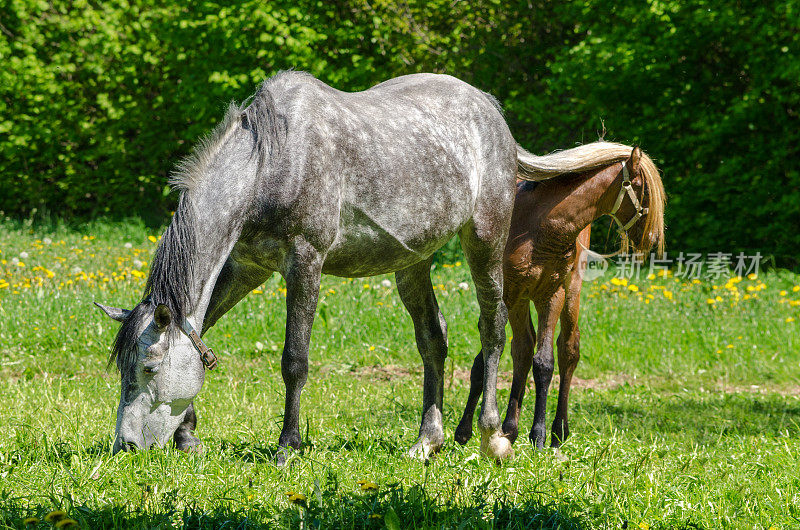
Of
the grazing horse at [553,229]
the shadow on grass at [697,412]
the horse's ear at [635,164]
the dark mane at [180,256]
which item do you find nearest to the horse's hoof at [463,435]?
the grazing horse at [553,229]

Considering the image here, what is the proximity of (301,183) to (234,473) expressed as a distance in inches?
49.8

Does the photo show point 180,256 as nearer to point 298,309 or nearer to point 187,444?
point 298,309

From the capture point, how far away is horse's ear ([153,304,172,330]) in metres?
3.33

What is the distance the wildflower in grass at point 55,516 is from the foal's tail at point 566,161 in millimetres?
3154

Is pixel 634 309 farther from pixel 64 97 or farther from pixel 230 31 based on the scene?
pixel 64 97

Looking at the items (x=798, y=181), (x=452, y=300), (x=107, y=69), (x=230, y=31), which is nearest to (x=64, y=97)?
(x=107, y=69)

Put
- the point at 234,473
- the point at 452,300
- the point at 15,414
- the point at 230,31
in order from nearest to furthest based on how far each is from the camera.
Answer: the point at 234,473 < the point at 15,414 < the point at 452,300 < the point at 230,31

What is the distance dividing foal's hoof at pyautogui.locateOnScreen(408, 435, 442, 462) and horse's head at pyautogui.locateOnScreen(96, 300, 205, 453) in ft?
3.88

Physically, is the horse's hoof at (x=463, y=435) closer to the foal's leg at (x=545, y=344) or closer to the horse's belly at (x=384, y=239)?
the foal's leg at (x=545, y=344)

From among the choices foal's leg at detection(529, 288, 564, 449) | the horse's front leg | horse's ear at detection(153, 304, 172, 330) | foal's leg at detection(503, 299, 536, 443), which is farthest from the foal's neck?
horse's ear at detection(153, 304, 172, 330)

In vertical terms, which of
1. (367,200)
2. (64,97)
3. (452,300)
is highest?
(64,97)

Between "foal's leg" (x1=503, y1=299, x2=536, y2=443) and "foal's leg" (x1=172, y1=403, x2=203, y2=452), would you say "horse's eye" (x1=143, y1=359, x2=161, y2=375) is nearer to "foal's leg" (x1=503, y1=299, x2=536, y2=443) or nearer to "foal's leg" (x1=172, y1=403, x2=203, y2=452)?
"foal's leg" (x1=172, y1=403, x2=203, y2=452)

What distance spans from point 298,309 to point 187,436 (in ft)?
2.95

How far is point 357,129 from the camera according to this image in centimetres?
382
